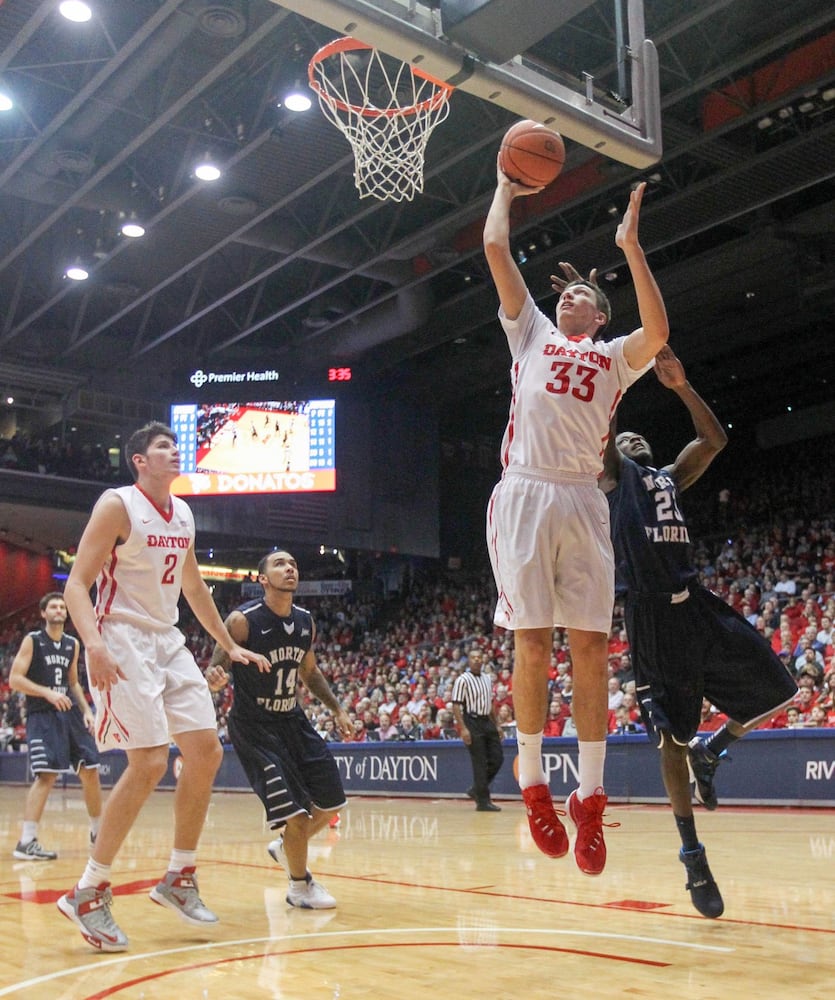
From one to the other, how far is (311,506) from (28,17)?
12.4 metres

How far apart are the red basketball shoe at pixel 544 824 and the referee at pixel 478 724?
29.9ft

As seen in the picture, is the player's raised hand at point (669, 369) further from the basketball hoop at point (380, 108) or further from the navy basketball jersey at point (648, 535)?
the basketball hoop at point (380, 108)

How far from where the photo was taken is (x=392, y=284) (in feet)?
70.5

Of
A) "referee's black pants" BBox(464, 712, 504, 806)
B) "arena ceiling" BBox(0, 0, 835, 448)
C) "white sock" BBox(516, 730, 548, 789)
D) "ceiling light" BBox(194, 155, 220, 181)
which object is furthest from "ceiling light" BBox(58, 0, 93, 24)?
"white sock" BBox(516, 730, 548, 789)

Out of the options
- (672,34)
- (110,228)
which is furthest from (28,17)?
(672,34)

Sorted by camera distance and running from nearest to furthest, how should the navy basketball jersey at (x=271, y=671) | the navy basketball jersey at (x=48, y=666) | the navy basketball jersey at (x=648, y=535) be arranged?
the navy basketball jersey at (x=648, y=535) → the navy basketball jersey at (x=271, y=671) → the navy basketball jersey at (x=48, y=666)

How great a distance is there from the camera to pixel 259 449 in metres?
22.0

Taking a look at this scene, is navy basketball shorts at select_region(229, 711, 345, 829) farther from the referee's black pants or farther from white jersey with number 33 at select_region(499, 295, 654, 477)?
the referee's black pants

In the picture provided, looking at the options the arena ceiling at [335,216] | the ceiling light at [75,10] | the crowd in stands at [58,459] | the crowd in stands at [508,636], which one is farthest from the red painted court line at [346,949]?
the crowd in stands at [58,459]

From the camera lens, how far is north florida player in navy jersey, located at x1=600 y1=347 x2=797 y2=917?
5.64 meters

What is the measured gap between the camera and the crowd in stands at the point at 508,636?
47.0 feet

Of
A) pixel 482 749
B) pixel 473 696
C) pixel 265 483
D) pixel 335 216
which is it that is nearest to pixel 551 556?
pixel 473 696

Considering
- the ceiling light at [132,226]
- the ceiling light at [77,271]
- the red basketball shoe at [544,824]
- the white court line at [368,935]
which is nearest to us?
the red basketball shoe at [544,824]

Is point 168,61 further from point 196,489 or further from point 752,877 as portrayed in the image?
point 752,877
